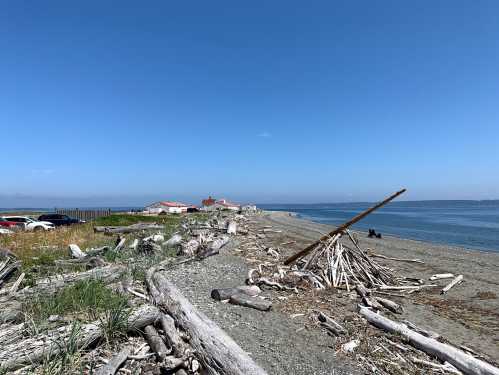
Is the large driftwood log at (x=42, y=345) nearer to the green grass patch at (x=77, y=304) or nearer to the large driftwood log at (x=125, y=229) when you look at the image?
the green grass patch at (x=77, y=304)

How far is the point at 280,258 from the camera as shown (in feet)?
52.1

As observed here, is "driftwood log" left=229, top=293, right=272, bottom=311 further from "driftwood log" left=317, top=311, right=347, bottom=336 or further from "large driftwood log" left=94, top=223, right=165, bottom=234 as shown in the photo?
"large driftwood log" left=94, top=223, right=165, bottom=234

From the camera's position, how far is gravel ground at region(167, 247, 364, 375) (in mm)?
5711

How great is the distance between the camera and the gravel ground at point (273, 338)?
571cm

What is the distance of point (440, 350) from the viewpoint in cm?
620

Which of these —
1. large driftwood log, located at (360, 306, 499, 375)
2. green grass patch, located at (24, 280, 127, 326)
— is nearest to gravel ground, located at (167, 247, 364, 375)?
large driftwood log, located at (360, 306, 499, 375)

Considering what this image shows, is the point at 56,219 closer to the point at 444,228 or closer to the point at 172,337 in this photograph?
the point at 172,337

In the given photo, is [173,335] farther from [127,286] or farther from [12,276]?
[12,276]

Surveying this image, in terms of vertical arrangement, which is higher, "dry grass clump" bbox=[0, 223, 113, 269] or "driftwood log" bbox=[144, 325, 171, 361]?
"dry grass clump" bbox=[0, 223, 113, 269]

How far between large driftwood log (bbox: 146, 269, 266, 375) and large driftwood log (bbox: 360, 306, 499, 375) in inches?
152

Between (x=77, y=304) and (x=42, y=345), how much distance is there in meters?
1.75

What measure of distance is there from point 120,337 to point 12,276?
642cm

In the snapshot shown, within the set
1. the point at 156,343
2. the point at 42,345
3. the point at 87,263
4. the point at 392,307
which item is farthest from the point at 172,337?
the point at 87,263

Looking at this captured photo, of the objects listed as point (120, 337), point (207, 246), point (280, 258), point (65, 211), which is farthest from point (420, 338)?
point (65, 211)
